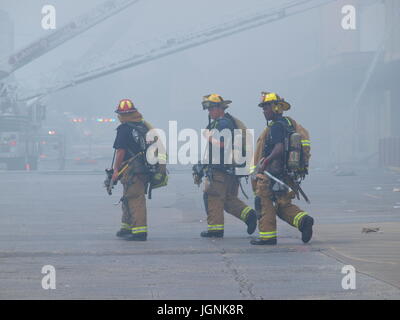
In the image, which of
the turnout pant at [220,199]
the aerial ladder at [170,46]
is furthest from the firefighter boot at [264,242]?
the aerial ladder at [170,46]

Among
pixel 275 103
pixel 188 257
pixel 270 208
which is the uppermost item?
pixel 275 103

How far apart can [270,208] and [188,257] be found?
1340 millimetres

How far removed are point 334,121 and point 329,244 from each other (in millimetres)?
61814

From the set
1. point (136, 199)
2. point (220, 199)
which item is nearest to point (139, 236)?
point (136, 199)

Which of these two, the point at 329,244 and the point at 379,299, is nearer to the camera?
the point at 379,299

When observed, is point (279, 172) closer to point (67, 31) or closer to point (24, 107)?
point (24, 107)

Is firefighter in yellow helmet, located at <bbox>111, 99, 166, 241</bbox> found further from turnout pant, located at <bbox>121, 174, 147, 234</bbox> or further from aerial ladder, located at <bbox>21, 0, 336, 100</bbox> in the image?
aerial ladder, located at <bbox>21, 0, 336, 100</bbox>

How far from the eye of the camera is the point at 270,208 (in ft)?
34.6

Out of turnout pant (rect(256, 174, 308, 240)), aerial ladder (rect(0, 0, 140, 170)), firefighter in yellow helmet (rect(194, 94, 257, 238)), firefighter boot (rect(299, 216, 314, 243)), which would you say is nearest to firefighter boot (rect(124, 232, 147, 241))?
firefighter in yellow helmet (rect(194, 94, 257, 238))

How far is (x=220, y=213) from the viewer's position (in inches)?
455

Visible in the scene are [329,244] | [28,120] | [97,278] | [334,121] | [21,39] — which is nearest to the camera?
[97,278]

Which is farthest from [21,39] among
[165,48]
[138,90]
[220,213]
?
[220,213]

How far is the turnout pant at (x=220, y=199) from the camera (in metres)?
11.5
